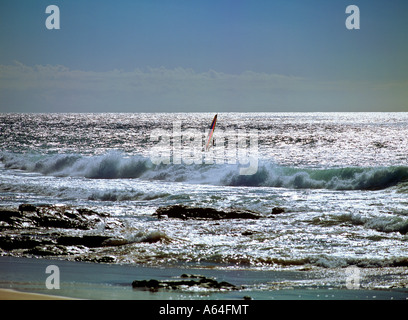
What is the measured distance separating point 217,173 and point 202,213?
45.3 feet

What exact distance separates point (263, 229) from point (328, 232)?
170 centimetres

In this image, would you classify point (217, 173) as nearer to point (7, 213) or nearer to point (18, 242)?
point (7, 213)

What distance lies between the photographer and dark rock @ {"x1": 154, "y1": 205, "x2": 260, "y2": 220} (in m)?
15.1

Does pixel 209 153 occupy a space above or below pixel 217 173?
above

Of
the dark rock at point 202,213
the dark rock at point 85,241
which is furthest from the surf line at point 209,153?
the dark rock at point 85,241

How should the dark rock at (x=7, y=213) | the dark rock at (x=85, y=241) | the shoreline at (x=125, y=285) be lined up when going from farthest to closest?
the dark rock at (x=7, y=213), the dark rock at (x=85, y=241), the shoreline at (x=125, y=285)

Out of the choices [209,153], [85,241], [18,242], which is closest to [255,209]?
[85,241]

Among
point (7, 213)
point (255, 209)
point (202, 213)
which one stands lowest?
point (255, 209)

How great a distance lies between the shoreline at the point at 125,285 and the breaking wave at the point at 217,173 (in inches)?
685

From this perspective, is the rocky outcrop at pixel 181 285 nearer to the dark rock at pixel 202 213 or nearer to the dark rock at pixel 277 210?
the dark rock at pixel 202 213

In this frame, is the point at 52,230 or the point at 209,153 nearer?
the point at 52,230

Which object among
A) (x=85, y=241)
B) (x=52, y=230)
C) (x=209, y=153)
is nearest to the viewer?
(x=85, y=241)

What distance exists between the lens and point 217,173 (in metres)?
29.1

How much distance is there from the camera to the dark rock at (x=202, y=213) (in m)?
15.1
